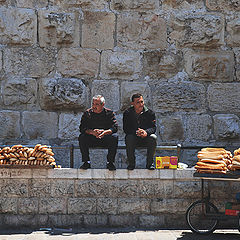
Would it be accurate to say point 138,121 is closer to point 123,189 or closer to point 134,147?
point 134,147

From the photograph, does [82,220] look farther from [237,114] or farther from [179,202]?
[237,114]

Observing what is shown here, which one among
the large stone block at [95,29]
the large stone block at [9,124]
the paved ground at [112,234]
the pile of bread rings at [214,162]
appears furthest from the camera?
the large stone block at [95,29]

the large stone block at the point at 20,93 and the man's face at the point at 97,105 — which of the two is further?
the large stone block at the point at 20,93

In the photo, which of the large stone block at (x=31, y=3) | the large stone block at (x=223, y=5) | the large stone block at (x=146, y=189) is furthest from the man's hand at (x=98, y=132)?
the large stone block at (x=223, y=5)

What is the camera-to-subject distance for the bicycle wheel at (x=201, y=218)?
279 inches

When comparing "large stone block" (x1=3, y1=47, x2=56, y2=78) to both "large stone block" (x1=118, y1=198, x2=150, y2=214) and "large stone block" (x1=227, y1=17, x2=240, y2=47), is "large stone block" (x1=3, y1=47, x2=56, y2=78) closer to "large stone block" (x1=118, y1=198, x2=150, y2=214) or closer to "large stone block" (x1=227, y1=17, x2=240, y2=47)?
"large stone block" (x1=118, y1=198, x2=150, y2=214)

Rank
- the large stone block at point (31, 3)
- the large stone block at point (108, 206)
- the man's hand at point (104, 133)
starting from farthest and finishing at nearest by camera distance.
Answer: the large stone block at point (31, 3) < the man's hand at point (104, 133) < the large stone block at point (108, 206)

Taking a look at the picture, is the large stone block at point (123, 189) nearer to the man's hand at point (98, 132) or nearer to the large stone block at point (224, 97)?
the man's hand at point (98, 132)

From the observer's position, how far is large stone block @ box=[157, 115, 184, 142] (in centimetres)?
906

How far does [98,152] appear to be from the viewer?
891cm

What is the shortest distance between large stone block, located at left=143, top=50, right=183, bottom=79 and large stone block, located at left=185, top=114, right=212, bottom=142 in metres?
0.99

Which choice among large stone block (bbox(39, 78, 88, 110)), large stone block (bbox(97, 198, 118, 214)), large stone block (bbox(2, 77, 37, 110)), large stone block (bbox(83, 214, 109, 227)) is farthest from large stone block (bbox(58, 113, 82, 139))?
large stone block (bbox(83, 214, 109, 227))

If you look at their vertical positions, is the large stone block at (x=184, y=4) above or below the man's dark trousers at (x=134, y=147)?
above

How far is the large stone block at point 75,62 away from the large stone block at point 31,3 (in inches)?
37.6
